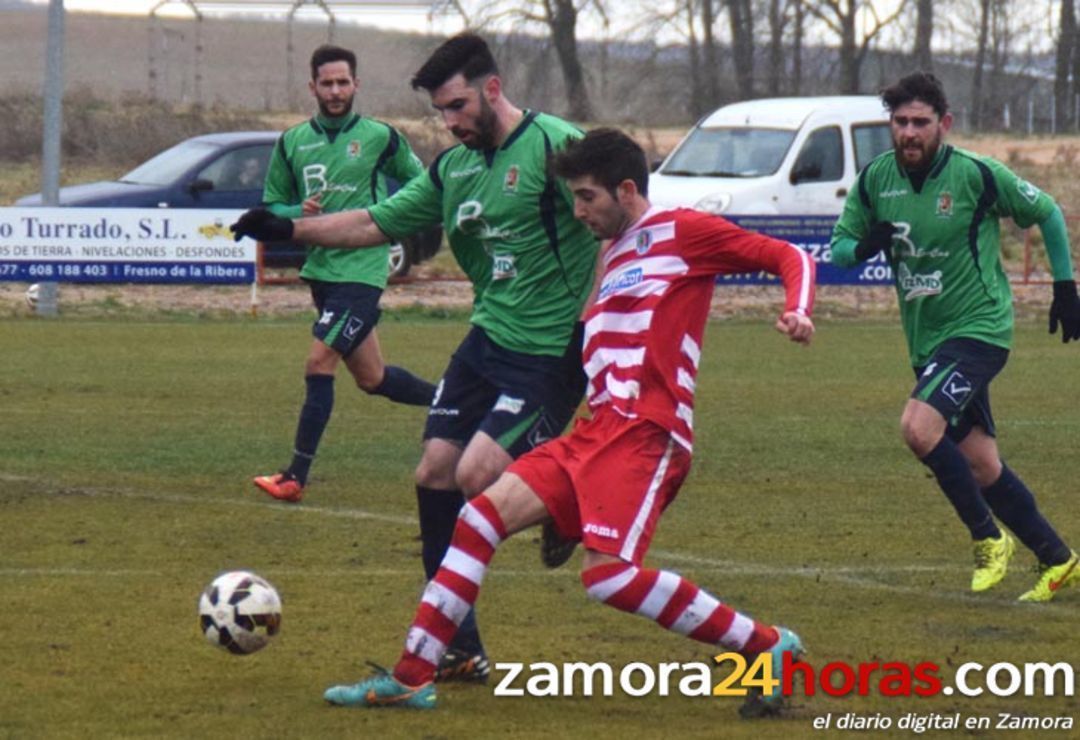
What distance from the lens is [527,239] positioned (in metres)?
6.80

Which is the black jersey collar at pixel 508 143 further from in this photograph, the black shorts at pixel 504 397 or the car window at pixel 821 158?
the car window at pixel 821 158

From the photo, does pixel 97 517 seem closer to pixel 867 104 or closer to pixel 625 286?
pixel 625 286

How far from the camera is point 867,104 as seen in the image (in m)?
24.5

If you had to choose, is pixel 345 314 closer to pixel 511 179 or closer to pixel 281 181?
pixel 281 181

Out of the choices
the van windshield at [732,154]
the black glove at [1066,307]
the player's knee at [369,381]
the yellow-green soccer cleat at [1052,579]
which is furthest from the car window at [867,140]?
the yellow-green soccer cleat at [1052,579]

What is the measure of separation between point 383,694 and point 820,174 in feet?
60.3

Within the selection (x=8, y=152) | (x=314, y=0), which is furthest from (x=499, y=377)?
(x=8, y=152)

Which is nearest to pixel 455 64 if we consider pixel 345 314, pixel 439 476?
pixel 439 476

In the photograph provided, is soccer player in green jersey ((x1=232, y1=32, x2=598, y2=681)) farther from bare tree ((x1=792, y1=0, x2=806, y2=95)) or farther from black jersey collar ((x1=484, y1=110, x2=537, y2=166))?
bare tree ((x1=792, y1=0, x2=806, y2=95))

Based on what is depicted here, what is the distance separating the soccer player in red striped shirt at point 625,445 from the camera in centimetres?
596

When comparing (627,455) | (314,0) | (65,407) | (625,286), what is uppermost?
(314,0)

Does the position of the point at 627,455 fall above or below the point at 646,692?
above

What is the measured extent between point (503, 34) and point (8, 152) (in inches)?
500

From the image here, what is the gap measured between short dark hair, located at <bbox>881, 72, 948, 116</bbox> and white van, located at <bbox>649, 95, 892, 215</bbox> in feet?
49.0
